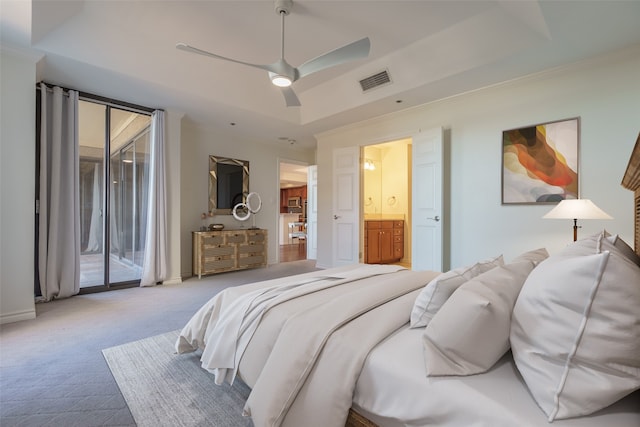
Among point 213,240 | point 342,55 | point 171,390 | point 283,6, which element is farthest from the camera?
point 213,240

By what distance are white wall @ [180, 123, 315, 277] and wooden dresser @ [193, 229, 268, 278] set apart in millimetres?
401

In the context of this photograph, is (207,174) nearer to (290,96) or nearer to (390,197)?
(290,96)

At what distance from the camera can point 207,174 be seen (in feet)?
17.8

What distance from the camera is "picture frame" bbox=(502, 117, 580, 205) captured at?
3129 mm

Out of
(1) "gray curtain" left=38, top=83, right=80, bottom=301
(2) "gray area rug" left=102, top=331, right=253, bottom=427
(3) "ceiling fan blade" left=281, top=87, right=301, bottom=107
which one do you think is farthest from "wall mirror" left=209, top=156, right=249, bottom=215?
(2) "gray area rug" left=102, top=331, right=253, bottom=427

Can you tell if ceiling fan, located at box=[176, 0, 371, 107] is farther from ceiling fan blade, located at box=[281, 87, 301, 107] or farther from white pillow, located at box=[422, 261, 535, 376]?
white pillow, located at box=[422, 261, 535, 376]

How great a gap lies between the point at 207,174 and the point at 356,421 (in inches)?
199

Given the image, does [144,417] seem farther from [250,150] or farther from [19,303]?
[250,150]

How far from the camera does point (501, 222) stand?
11.8ft

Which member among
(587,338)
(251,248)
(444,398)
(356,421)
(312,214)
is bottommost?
(356,421)

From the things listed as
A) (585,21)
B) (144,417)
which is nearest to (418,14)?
(585,21)

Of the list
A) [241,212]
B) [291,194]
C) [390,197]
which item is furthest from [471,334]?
[291,194]

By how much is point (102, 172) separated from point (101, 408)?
134 inches

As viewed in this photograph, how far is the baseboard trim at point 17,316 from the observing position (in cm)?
286
